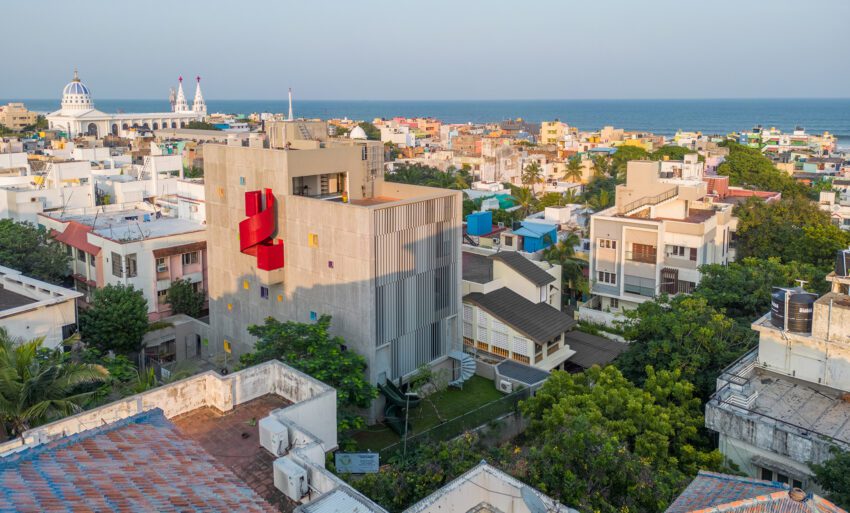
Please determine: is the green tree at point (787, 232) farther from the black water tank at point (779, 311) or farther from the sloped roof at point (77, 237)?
the sloped roof at point (77, 237)

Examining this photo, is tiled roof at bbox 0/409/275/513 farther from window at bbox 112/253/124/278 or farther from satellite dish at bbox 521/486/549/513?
window at bbox 112/253/124/278

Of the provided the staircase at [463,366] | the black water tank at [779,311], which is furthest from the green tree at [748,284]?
the staircase at [463,366]

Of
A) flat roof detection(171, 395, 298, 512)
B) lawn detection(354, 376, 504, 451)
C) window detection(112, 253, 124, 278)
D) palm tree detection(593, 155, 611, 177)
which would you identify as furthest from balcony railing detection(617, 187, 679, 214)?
palm tree detection(593, 155, 611, 177)

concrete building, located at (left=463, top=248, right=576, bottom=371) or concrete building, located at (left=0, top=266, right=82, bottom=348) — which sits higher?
concrete building, located at (left=0, top=266, right=82, bottom=348)

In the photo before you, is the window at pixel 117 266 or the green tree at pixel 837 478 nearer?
the green tree at pixel 837 478

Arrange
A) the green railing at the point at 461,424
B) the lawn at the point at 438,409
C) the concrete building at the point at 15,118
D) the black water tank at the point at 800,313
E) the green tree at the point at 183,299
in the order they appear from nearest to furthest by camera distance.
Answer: the black water tank at the point at 800,313 < the green railing at the point at 461,424 < the lawn at the point at 438,409 < the green tree at the point at 183,299 < the concrete building at the point at 15,118

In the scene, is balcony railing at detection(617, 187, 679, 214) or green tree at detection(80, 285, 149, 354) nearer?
green tree at detection(80, 285, 149, 354)
